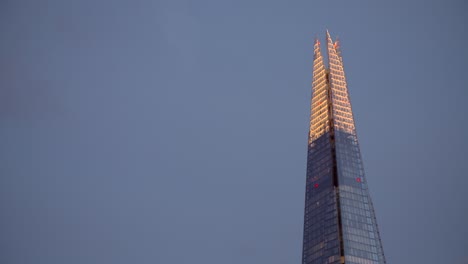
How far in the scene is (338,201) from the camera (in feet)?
582

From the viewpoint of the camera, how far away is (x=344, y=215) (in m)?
175

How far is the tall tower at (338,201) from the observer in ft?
563

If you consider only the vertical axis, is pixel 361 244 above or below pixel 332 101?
below

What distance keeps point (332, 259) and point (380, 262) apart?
14.9m

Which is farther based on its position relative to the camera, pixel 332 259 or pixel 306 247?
pixel 306 247

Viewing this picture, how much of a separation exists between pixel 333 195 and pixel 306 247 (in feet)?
66.0

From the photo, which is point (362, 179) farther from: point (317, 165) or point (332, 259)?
point (332, 259)

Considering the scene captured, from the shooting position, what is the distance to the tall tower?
172 meters

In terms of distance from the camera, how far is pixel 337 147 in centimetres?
18762

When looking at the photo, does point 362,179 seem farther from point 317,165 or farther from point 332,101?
point 332,101

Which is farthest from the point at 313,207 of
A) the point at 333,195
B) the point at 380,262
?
the point at 380,262

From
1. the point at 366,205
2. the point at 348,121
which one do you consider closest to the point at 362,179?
the point at 366,205

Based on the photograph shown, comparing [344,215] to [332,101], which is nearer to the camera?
[344,215]

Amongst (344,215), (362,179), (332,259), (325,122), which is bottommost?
(332,259)
